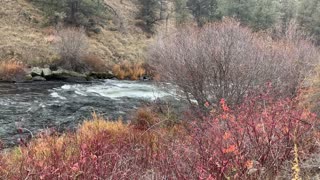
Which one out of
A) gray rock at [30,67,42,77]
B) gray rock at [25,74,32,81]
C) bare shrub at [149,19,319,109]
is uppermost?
bare shrub at [149,19,319,109]

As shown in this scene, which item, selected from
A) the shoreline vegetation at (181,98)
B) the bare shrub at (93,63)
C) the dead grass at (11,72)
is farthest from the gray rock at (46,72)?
the bare shrub at (93,63)

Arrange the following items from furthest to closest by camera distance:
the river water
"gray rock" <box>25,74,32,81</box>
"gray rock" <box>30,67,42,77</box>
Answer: "gray rock" <box>30,67,42,77</box> < "gray rock" <box>25,74,32,81</box> < the river water

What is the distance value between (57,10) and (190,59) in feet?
80.5

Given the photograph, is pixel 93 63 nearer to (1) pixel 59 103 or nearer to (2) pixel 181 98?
(1) pixel 59 103

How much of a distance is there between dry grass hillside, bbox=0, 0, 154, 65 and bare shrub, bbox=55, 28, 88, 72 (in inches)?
36.6

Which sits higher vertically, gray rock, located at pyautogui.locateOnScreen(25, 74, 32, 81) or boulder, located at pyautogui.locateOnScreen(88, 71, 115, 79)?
gray rock, located at pyautogui.locateOnScreen(25, 74, 32, 81)

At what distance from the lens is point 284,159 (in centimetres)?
471

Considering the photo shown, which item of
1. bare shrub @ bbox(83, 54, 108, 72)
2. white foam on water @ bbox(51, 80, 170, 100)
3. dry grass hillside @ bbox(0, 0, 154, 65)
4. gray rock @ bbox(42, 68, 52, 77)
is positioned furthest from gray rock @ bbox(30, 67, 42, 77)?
bare shrub @ bbox(83, 54, 108, 72)

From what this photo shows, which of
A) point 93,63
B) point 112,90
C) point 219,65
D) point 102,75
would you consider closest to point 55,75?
point 102,75

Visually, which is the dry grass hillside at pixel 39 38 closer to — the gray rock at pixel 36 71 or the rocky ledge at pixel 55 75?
the gray rock at pixel 36 71

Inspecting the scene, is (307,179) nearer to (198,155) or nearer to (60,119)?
(198,155)

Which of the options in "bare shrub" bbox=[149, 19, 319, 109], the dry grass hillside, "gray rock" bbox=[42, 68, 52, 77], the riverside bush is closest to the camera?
the riverside bush

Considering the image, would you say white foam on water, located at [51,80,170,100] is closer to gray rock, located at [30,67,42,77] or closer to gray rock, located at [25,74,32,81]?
gray rock, located at [25,74,32,81]

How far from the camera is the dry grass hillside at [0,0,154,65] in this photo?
25953 millimetres
